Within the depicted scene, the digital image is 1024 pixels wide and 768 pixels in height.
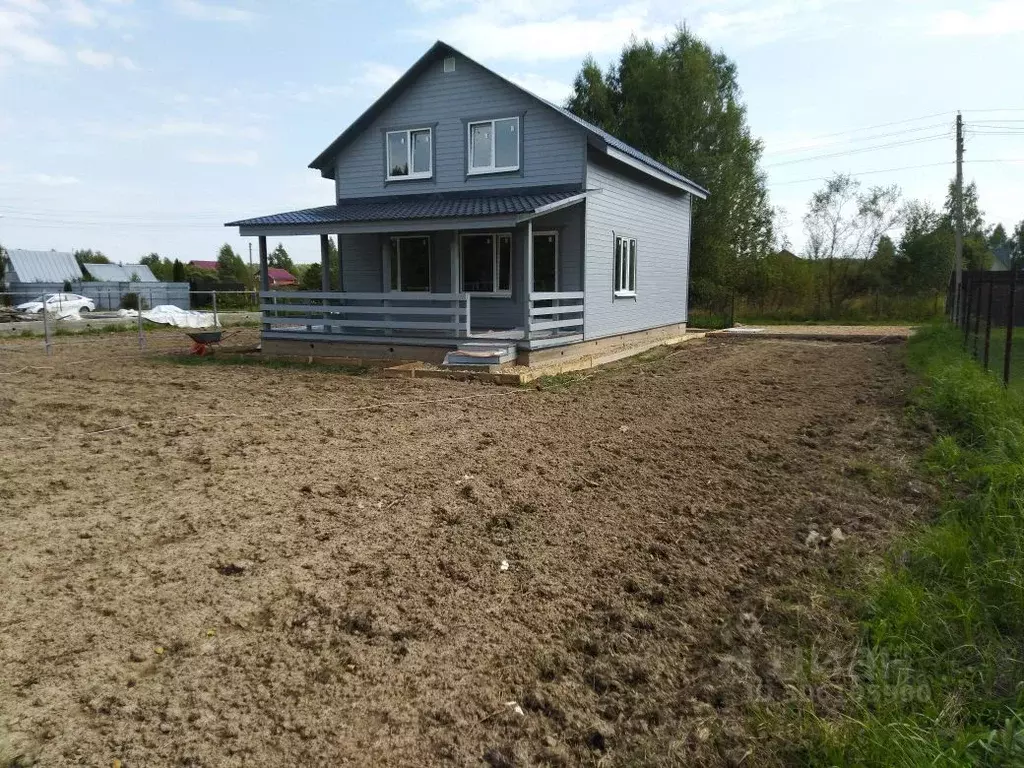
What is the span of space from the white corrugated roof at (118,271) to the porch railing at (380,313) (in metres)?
45.4

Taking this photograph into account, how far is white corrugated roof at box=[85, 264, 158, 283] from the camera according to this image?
54.6 meters

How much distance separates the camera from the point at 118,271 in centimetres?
5606

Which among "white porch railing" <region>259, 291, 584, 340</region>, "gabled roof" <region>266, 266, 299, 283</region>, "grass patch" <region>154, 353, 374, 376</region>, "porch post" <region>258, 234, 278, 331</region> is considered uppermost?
"gabled roof" <region>266, 266, 299, 283</region>

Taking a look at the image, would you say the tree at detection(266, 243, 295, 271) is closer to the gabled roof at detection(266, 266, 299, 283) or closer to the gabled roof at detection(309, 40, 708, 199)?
the gabled roof at detection(266, 266, 299, 283)

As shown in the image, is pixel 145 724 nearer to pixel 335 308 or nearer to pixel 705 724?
pixel 705 724

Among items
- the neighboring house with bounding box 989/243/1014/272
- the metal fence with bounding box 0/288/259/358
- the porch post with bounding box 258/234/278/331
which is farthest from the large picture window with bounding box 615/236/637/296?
the neighboring house with bounding box 989/243/1014/272

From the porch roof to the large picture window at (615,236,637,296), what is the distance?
2.76 metres

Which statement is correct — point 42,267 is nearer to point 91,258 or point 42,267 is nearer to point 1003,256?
point 91,258

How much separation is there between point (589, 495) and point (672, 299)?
639 inches

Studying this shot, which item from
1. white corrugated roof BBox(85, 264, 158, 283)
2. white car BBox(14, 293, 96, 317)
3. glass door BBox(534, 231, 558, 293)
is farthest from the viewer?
white corrugated roof BBox(85, 264, 158, 283)

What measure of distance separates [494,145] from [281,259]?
67.0 m

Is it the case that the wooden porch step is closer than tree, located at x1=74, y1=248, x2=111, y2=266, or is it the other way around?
the wooden porch step

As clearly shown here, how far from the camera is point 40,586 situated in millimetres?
3734

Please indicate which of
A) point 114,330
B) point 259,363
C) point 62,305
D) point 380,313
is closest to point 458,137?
point 380,313
